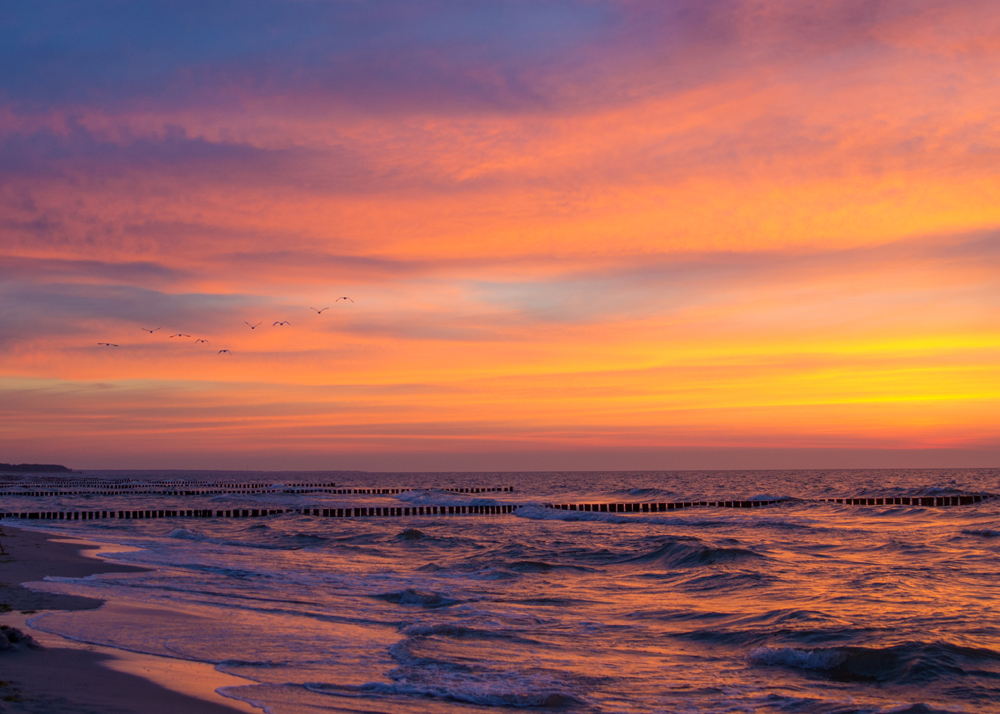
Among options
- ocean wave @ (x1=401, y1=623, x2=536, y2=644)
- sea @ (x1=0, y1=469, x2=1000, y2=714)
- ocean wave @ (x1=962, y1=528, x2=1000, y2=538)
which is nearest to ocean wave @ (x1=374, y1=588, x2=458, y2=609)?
sea @ (x1=0, y1=469, x2=1000, y2=714)

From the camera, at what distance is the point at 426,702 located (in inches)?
350

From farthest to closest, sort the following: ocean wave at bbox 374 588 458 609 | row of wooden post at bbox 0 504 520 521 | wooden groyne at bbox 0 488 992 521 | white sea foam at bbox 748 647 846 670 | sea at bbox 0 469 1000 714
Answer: wooden groyne at bbox 0 488 992 521
row of wooden post at bbox 0 504 520 521
ocean wave at bbox 374 588 458 609
white sea foam at bbox 748 647 846 670
sea at bbox 0 469 1000 714

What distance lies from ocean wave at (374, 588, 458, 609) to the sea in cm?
6

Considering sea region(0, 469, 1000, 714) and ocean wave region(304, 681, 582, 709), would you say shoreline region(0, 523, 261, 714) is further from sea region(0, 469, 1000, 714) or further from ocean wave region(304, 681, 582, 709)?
ocean wave region(304, 681, 582, 709)

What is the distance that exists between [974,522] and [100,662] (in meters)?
41.2

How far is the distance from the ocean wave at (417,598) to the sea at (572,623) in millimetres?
63

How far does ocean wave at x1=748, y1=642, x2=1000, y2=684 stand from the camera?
36.4 feet

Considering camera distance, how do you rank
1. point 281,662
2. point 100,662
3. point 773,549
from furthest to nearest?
point 773,549 < point 281,662 < point 100,662

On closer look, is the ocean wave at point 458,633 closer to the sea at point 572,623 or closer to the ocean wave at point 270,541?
the sea at point 572,623

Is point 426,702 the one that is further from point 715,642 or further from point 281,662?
point 715,642

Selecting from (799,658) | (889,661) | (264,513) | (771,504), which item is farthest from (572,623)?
(771,504)

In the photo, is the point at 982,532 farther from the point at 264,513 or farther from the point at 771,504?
the point at 264,513

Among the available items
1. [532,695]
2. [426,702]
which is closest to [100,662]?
[426,702]

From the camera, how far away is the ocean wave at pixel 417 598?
16.4 metres
